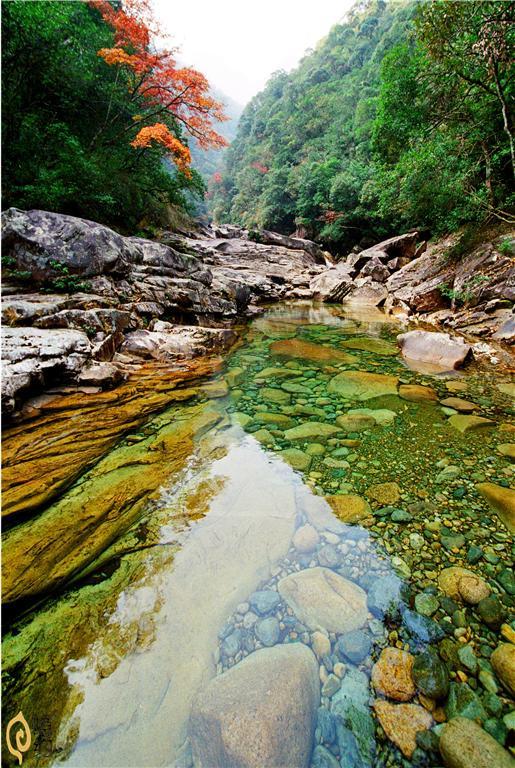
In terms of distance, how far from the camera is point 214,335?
657cm

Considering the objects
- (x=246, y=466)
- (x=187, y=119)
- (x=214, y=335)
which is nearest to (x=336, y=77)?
(x=187, y=119)

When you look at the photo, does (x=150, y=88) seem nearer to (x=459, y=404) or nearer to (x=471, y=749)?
(x=459, y=404)

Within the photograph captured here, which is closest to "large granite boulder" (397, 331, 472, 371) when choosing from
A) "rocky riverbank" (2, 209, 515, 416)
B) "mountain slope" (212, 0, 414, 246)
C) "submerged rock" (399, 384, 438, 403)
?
"rocky riverbank" (2, 209, 515, 416)

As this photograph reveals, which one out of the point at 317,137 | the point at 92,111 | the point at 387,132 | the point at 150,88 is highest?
the point at 317,137

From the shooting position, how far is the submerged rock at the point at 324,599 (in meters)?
1.54

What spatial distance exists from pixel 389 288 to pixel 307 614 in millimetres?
12949

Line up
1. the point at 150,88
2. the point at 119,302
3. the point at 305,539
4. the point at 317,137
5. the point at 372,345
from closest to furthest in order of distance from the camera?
the point at 305,539 → the point at 119,302 → the point at 372,345 → the point at 150,88 → the point at 317,137

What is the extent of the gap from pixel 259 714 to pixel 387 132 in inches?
586

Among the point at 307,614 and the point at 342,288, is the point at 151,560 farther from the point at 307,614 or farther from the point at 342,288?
the point at 342,288

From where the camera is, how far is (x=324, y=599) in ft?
5.40

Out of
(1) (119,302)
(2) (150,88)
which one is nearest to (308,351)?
(1) (119,302)

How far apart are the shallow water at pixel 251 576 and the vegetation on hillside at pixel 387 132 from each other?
296 inches

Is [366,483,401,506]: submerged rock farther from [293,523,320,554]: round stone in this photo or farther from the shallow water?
[293,523,320,554]: round stone

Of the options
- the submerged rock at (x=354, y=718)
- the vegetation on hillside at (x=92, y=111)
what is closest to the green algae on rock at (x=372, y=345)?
the submerged rock at (x=354, y=718)
